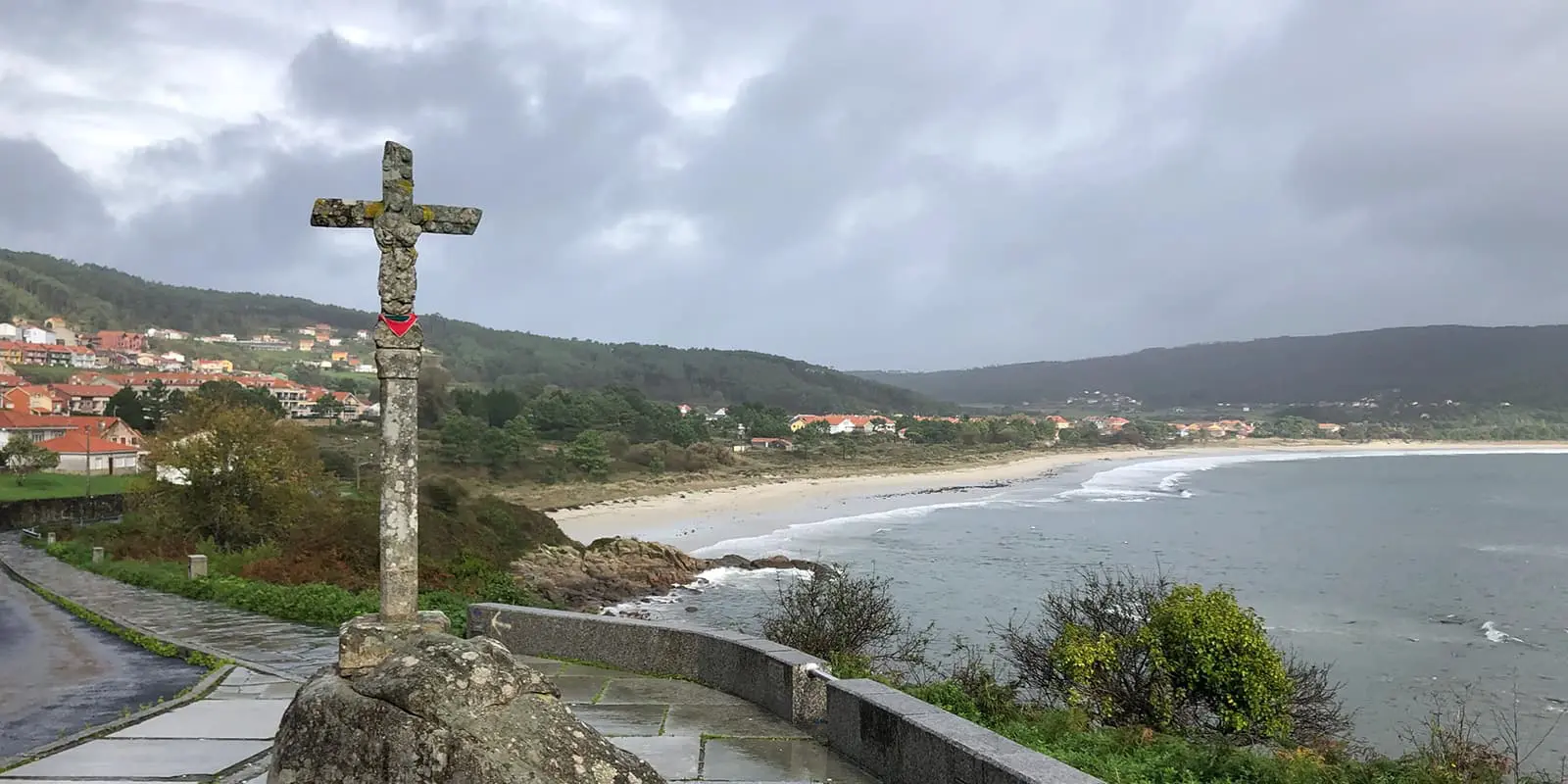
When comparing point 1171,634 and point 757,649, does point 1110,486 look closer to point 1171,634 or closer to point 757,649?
point 1171,634

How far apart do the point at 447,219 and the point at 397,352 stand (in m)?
1.06

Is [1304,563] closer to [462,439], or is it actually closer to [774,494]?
[774,494]

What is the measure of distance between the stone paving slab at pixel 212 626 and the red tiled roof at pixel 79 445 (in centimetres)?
4830

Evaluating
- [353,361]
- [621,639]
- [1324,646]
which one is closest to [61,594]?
[621,639]

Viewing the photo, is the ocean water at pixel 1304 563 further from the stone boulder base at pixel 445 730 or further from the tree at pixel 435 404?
the tree at pixel 435 404

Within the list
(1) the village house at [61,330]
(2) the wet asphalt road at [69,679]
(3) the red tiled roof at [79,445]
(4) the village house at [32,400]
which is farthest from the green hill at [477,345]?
(2) the wet asphalt road at [69,679]

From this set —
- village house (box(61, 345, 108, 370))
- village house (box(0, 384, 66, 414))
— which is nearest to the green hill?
village house (box(61, 345, 108, 370))

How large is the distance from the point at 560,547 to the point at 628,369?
439ft

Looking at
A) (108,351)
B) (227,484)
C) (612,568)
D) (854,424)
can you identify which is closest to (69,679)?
(227,484)

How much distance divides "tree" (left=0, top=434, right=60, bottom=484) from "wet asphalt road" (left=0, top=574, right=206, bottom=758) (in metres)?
48.3

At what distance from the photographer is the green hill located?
135500 millimetres

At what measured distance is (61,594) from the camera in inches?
735

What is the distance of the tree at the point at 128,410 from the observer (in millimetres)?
72812

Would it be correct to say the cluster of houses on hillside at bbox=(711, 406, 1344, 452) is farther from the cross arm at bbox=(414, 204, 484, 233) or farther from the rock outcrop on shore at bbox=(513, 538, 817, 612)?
the cross arm at bbox=(414, 204, 484, 233)
